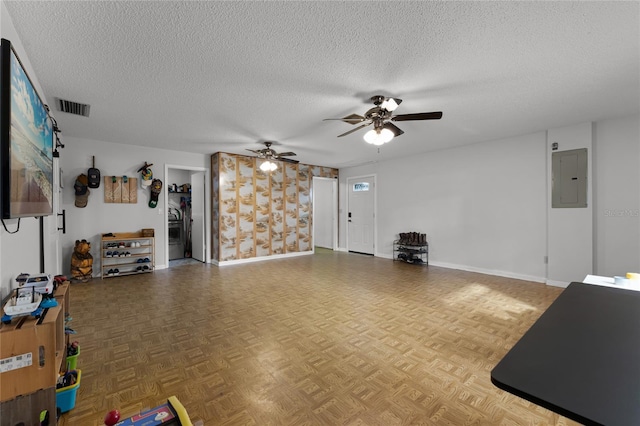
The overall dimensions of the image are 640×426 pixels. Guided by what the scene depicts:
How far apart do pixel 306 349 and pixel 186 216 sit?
6.62 m

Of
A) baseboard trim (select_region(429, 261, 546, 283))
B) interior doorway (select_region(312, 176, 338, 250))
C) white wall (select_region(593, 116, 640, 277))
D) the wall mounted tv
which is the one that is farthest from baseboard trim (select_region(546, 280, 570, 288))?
the wall mounted tv

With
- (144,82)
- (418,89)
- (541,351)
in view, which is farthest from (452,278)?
(144,82)

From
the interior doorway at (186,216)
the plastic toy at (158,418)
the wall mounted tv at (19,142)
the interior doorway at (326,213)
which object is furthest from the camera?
the interior doorway at (326,213)

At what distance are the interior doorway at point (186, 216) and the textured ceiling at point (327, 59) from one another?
2.94m

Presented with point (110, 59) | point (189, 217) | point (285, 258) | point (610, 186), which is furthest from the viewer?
point (189, 217)

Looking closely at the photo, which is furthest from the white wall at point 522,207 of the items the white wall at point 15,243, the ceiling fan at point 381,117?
the white wall at point 15,243

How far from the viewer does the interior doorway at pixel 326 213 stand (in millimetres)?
8812

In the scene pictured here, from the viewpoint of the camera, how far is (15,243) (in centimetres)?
194

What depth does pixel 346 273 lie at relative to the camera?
561 centimetres

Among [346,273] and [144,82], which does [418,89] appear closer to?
[144,82]

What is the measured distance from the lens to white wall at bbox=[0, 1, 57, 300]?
5.68ft

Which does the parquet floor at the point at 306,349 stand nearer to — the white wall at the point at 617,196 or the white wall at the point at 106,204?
the white wall at the point at 617,196

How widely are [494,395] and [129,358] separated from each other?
2.93 meters

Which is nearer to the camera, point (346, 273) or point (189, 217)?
point (346, 273)
